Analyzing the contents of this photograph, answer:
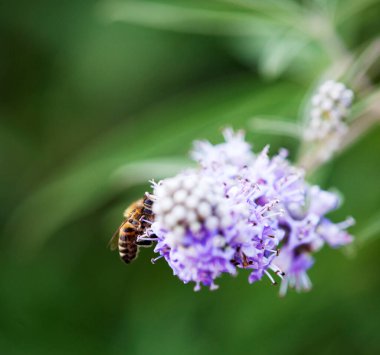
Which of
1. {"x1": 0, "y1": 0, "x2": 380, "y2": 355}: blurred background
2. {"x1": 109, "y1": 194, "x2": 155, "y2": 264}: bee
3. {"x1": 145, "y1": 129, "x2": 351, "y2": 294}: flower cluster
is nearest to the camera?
{"x1": 145, "y1": 129, "x2": 351, "y2": 294}: flower cluster

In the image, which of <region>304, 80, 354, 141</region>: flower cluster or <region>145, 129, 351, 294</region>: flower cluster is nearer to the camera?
<region>145, 129, 351, 294</region>: flower cluster

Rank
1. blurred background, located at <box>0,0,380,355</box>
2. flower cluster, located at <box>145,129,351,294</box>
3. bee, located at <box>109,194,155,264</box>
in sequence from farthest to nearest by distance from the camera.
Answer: blurred background, located at <box>0,0,380,355</box>
bee, located at <box>109,194,155,264</box>
flower cluster, located at <box>145,129,351,294</box>

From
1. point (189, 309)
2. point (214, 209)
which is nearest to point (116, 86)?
point (189, 309)

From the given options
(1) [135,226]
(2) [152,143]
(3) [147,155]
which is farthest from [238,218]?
(2) [152,143]

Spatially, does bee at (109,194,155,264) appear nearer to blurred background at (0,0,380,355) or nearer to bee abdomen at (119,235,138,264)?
bee abdomen at (119,235,138,264)

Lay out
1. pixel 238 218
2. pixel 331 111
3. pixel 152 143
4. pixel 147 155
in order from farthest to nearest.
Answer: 1. pixel 152 143
2. pixel 147 155
3. pixel 331 111
4. pixel 238 218

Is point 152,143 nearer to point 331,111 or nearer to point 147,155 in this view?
point 147,155

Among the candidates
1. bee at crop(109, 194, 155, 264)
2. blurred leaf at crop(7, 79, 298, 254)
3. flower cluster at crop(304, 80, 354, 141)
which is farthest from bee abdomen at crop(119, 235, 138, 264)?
flower cluster at crop(304, 80, 354, 141)
